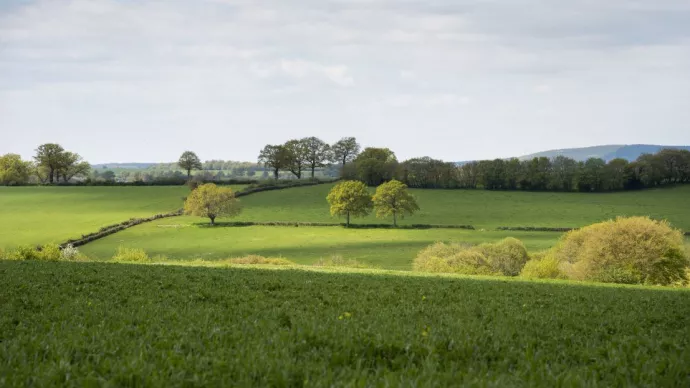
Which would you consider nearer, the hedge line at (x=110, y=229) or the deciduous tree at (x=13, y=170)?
the hedge line at (x=110, y=229)

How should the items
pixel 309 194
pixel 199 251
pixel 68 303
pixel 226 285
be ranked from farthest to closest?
pixel 309 194, pixel 199 251, pixel 226 285, pixel 68 303

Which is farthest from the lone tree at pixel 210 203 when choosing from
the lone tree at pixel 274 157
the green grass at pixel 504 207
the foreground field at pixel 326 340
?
the foreground field at pixel 326 340

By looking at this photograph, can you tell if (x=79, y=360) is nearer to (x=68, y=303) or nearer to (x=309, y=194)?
(x=68, y=303)

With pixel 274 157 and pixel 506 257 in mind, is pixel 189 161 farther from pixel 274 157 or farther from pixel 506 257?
pixel 506 257

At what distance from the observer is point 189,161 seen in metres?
165

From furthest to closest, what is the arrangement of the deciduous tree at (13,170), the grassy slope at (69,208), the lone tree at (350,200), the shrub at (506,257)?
the deciduous tree at (13,170) < the lone tree at (350,200) < the grassy slope at (69,208) < the shrub at (506,257)

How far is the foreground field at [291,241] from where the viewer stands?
231 ft

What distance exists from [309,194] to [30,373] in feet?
408

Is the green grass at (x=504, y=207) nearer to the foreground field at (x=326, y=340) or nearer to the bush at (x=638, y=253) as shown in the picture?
the bush at (x=638, y=253)

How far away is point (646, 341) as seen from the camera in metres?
9.78

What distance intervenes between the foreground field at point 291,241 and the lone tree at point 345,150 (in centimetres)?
6974

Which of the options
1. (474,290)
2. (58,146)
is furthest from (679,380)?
(58,146)

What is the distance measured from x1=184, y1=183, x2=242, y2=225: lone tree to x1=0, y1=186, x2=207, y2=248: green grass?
415 inches

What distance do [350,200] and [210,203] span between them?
86.0 feet
